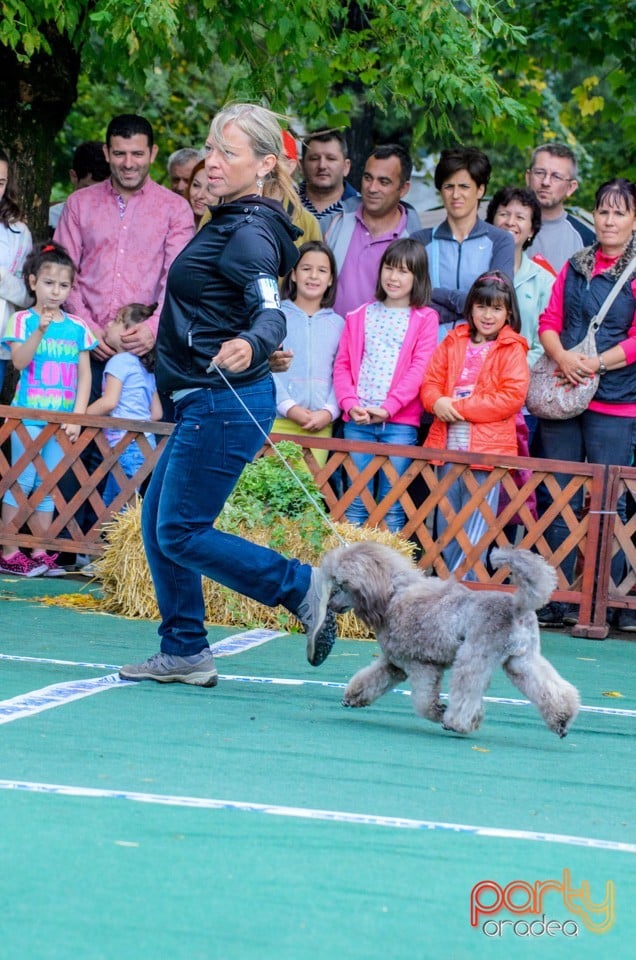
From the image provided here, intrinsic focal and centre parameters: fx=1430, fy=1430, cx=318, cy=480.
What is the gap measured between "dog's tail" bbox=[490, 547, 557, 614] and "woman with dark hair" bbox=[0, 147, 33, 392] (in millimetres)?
5418

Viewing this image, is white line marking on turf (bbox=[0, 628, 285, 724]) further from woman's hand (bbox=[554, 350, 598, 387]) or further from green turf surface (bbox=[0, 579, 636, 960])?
woman's hand (bbox=[554, 350, 598, 387])

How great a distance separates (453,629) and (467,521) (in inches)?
159

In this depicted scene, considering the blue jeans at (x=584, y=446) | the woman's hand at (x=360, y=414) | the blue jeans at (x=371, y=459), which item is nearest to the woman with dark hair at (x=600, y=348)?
the blue jeans at (x=584, y=446)

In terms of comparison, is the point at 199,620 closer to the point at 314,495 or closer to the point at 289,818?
the point at 289,818

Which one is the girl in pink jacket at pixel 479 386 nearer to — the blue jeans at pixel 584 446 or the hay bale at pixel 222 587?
the blue jeans at pixel 584 446

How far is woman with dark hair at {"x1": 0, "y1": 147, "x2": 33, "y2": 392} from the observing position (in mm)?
9430

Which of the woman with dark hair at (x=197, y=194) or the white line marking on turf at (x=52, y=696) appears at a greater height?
the woman with dark hair at (x=197, y=194)

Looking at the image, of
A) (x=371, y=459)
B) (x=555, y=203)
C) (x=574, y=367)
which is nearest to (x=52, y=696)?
(x=371, y=459)

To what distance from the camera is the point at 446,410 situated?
29.3 ft

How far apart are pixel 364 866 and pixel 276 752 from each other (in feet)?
4.33

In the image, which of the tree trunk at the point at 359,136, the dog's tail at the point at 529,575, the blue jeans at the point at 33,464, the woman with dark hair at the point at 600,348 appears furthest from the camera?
the tree trunk at the point at 359,136

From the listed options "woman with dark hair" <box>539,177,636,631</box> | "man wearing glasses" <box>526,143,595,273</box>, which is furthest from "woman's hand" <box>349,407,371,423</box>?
"man wearing glasses" <box>526,143,595,273</box>

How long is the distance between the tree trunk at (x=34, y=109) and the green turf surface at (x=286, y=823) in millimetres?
5173

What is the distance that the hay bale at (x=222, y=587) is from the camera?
8.16 metres
